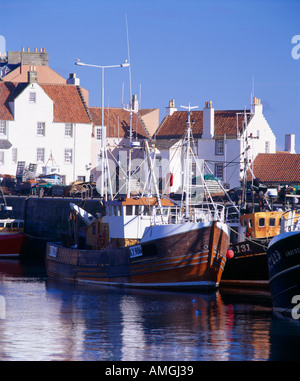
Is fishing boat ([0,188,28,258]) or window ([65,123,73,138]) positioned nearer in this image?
fishing boat ([0,188,28,258])

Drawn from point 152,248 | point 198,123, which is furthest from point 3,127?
point 152,248

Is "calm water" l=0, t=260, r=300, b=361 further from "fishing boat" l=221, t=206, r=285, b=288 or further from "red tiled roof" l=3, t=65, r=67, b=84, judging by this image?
"red tiled roof" l=3, t=65, r=67, b=84

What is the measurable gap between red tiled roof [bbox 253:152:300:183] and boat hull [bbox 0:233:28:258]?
24.5 m

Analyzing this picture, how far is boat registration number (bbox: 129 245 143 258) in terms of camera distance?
36906 millimetres

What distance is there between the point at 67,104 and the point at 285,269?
56.3m

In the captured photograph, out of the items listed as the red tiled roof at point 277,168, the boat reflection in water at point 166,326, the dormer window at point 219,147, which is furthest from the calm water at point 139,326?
the dormer window at point 219,147

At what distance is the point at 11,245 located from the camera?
57.3 metres

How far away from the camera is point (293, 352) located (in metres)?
23.6

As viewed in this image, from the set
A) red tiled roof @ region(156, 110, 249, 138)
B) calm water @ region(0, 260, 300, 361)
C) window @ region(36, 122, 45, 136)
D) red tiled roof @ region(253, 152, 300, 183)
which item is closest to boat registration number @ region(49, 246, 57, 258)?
calm water @ region(0, 260, 300, 361)

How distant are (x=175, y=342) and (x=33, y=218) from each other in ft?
128

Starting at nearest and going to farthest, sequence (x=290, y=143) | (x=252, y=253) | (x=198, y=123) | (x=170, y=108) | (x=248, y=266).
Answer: (x=252, y=253) < (x=248, y=266) < (x=198, y=123) < (x=170, y=108) < (x=290, y=143)

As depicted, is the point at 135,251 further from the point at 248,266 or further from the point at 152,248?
the point at 248,266

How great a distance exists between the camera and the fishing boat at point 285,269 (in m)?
27.0
